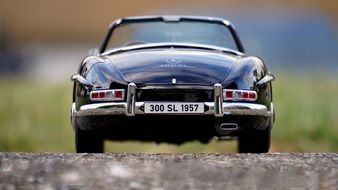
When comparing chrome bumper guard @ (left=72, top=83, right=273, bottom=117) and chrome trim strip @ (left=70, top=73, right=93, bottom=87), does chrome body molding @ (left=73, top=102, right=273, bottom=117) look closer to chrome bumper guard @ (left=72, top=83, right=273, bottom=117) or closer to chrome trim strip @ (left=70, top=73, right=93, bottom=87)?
chrome bumper guard @ (left=72, top=83, right=273, bottom=117)

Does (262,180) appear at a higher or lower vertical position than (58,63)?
higher

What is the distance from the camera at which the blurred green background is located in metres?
13.6

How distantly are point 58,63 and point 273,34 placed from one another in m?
10.7

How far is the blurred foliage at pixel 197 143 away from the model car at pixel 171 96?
185 inches

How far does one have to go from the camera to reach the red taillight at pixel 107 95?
288 inches

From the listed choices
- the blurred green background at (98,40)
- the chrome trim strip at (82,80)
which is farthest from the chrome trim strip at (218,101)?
the blurred green background at (98,40)

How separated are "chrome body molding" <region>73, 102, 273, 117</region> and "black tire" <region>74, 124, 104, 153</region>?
0.98ft

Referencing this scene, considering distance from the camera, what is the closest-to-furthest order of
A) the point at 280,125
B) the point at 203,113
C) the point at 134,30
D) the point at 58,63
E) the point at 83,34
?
the point at 203,113
the point at 134,30
the point at 280,125
the point at 58,63
the point at 83,34

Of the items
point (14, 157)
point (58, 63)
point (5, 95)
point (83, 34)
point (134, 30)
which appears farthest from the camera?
point (83, 34)

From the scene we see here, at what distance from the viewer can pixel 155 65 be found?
7535mm

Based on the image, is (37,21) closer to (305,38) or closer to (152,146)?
(305,38)

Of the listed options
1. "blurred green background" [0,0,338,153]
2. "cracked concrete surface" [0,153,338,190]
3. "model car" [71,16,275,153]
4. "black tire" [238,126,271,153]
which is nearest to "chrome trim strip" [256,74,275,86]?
"model car" [71,16,275,153]

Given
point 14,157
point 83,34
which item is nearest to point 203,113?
point 14,157

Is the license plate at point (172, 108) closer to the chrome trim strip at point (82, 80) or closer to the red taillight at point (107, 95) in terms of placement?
the red taillight at point (107, 95)
